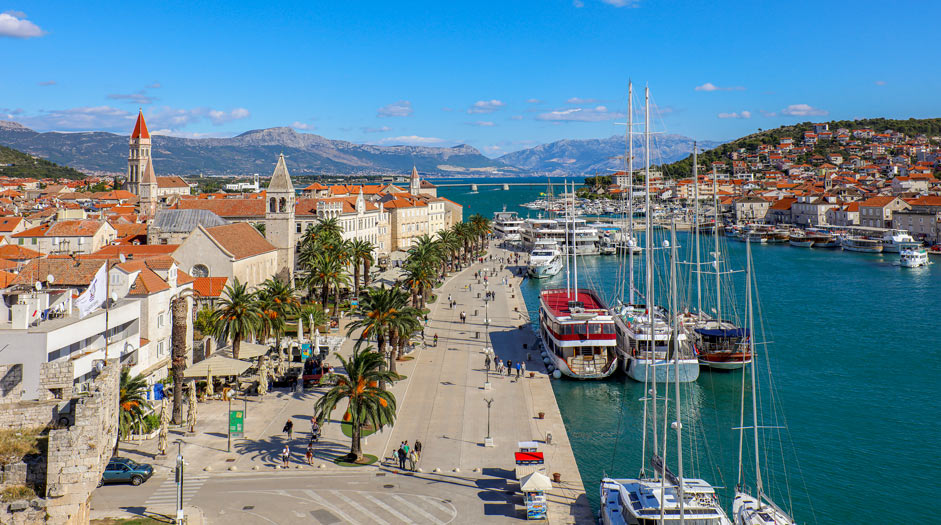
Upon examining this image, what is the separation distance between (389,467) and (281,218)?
50802 mm

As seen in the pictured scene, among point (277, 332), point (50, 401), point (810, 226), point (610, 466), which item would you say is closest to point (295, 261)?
point (277, 332)

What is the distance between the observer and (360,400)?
28844 millimetres

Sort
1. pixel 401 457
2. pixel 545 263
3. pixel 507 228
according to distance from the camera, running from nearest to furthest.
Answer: pixel 401 457 → pixel 545 263 → pixel 507 228

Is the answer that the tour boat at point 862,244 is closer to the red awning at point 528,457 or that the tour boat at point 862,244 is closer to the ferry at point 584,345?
the ferry at point 584,345

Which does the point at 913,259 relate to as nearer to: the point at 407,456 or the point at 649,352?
the point at 649,352

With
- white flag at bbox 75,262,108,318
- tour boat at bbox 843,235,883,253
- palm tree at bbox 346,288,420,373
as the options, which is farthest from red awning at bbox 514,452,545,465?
tour boat at bbox 843,235,883,253

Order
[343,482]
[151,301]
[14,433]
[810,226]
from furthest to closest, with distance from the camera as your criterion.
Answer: [810,226]
[151,301]
[343,482]
[14,433]

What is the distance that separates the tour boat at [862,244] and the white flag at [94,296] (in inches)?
4950

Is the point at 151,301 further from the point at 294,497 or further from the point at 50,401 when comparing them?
the point at 50,401

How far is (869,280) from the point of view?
91625 mm

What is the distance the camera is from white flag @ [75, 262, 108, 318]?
30.2 m

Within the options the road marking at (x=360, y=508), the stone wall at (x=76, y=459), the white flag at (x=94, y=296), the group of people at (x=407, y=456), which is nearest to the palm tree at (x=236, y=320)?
the white flag at (x=94, y=296)

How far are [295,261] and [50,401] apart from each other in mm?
66396

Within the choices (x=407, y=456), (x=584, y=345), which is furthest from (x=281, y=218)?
(x=407, y=456)
